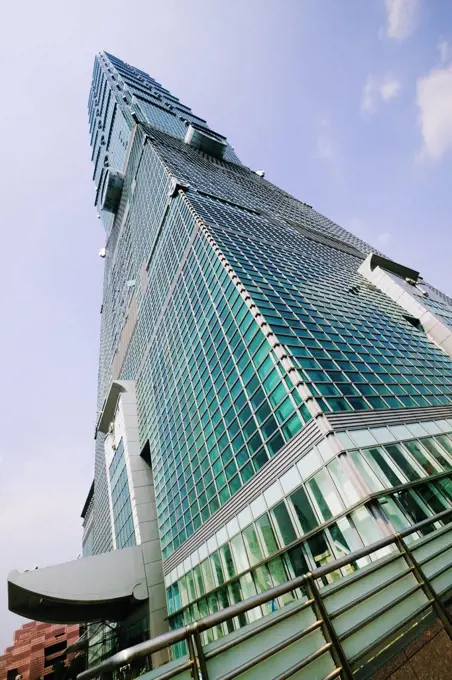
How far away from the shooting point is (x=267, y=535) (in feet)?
44.1

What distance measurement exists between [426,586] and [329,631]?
5.78 feet

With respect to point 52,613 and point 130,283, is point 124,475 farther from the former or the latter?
point 130,283

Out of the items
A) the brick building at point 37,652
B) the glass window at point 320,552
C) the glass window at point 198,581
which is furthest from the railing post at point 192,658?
the brick building at point 37,652

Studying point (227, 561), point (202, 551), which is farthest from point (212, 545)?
point (227, 561)

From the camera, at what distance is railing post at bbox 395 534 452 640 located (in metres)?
3.85

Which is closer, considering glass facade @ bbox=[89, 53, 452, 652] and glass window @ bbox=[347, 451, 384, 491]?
glass window @ bbox=[347, 451, 384, 491]

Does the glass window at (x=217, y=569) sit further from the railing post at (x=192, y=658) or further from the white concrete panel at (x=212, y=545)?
the railing post at (x=192, y=658)

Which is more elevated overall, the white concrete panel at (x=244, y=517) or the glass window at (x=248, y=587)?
the white concrete panel at (x=244, y=517)

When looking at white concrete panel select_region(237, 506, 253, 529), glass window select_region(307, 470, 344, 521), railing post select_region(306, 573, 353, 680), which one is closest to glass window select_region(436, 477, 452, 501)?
glass window select_region(307, 470, 344, 521)

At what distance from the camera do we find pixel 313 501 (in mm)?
11758

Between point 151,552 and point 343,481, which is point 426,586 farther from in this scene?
point 151,552

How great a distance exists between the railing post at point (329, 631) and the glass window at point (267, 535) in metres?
11.0

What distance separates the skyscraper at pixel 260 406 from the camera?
39.3 feet

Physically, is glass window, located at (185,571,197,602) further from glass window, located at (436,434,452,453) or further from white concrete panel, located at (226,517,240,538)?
glass window, located at (436,434,452,453)
